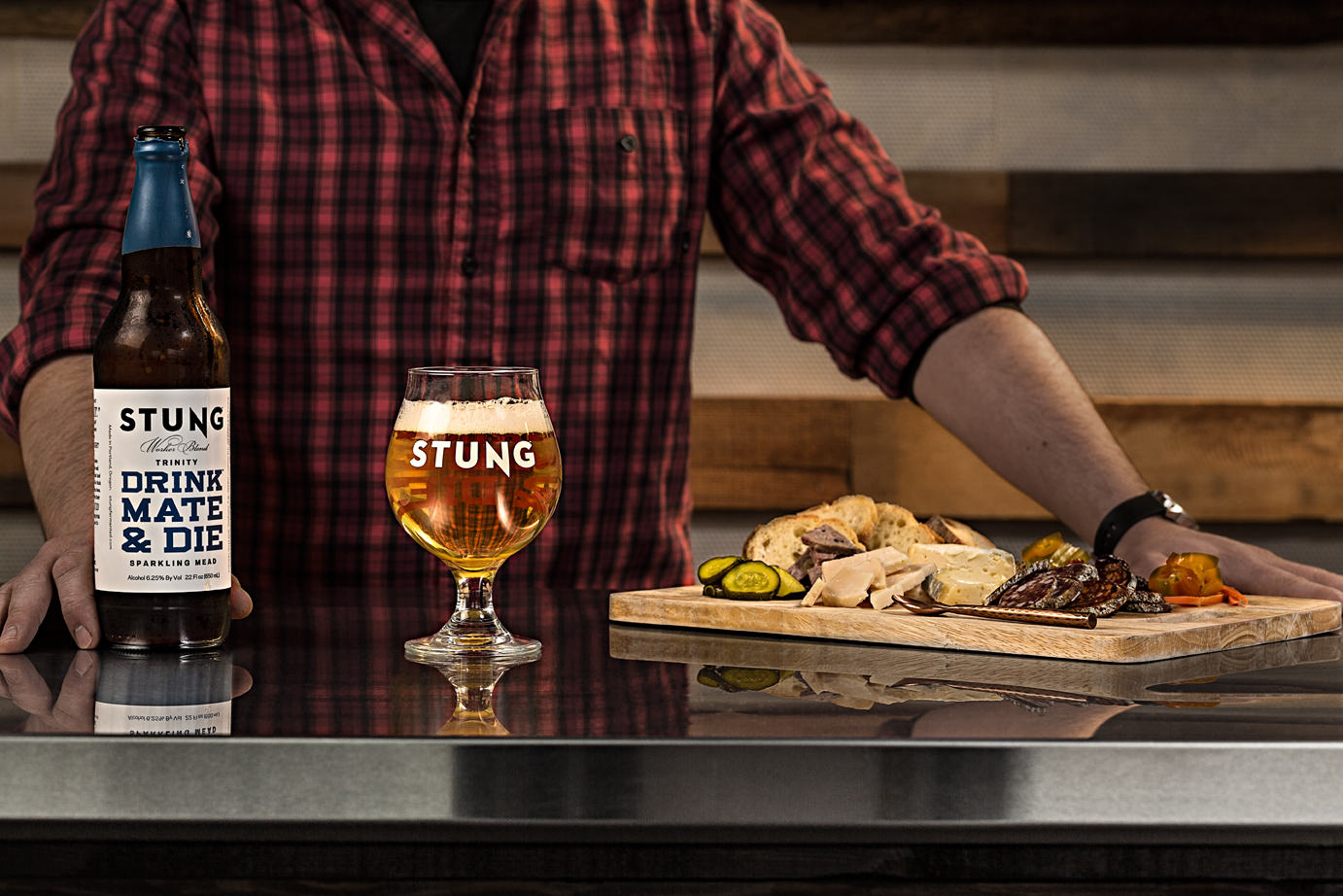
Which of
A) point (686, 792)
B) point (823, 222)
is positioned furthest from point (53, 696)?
point (823, 222)

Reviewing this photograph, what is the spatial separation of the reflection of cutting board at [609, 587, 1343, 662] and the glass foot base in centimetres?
15

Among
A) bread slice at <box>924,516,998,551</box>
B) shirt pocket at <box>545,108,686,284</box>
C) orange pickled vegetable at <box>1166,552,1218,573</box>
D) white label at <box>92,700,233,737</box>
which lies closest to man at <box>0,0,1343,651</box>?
shirt pocket at <box>545,108,686,284</box>

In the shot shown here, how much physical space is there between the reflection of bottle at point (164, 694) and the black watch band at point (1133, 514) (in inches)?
33.4

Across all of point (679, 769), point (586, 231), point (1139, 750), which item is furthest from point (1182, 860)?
point (586, 231)

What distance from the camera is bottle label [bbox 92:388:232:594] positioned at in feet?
2.74

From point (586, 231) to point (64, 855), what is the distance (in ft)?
3.82

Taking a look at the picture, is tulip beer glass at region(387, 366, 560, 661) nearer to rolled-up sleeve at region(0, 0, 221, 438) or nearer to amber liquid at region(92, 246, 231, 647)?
amber liquid at region(92, 246, 231, 647)

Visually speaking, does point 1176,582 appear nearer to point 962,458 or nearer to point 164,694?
point 164,694

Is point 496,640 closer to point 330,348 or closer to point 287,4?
point 330,348

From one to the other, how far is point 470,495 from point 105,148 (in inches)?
39.2

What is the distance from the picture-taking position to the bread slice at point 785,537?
116 centimetres

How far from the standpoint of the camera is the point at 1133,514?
4.42 ft

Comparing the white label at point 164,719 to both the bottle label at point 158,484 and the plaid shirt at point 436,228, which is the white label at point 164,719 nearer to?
the bottle label at point 158,484

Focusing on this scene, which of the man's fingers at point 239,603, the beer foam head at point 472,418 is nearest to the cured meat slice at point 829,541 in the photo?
the beer foam head at point 472,418
